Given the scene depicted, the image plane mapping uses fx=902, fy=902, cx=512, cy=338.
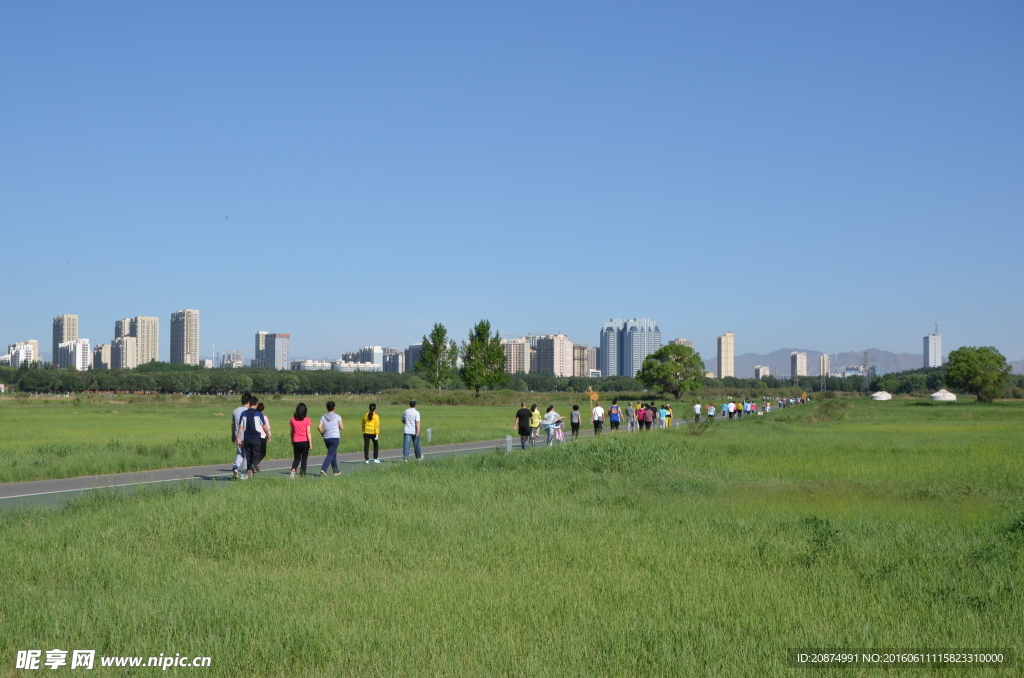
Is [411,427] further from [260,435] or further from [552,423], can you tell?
[552,423]

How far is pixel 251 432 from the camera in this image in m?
19.1

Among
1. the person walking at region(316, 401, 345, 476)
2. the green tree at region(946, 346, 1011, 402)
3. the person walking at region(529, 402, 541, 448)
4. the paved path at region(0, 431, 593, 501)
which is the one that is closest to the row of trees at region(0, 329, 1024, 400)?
the green tree at region(946, 346, 1011, 402)

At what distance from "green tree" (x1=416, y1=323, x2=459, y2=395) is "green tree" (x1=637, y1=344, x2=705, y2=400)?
41.0 m

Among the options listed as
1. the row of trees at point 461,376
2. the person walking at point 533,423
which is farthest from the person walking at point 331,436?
the row of trees at point 461,376

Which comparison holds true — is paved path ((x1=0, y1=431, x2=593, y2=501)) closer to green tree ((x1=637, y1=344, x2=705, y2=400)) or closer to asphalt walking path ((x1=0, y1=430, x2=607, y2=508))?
asphalt walking path ((x1=0, y1=430, x2=607, y2=508))

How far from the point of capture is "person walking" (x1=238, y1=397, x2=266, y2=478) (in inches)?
754

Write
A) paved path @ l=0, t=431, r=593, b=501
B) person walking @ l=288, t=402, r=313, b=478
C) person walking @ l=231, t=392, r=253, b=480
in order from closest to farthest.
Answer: paved path @ l=0, t=431, r=593, b=501, person walking @ l=231, t=392, r=253, b=480, person walking @ l=288, t=402, r=313, b=478

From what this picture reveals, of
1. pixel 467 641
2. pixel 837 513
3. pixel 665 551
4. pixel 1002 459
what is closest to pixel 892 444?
pixel 1002 459

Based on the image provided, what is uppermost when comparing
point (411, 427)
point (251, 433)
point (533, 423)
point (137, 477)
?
point (251, 433)

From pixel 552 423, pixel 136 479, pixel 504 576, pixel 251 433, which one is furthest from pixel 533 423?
pixel 504 576

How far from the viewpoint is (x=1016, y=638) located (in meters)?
7.59

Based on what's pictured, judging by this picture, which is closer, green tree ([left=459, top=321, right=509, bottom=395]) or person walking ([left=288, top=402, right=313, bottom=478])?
person walking ([left=288, top=402, right=313, bottom=478])

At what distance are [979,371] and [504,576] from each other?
128 meters

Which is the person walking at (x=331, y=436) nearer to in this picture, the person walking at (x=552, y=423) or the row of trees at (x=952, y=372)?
the person walking at (x=552, y=423)
